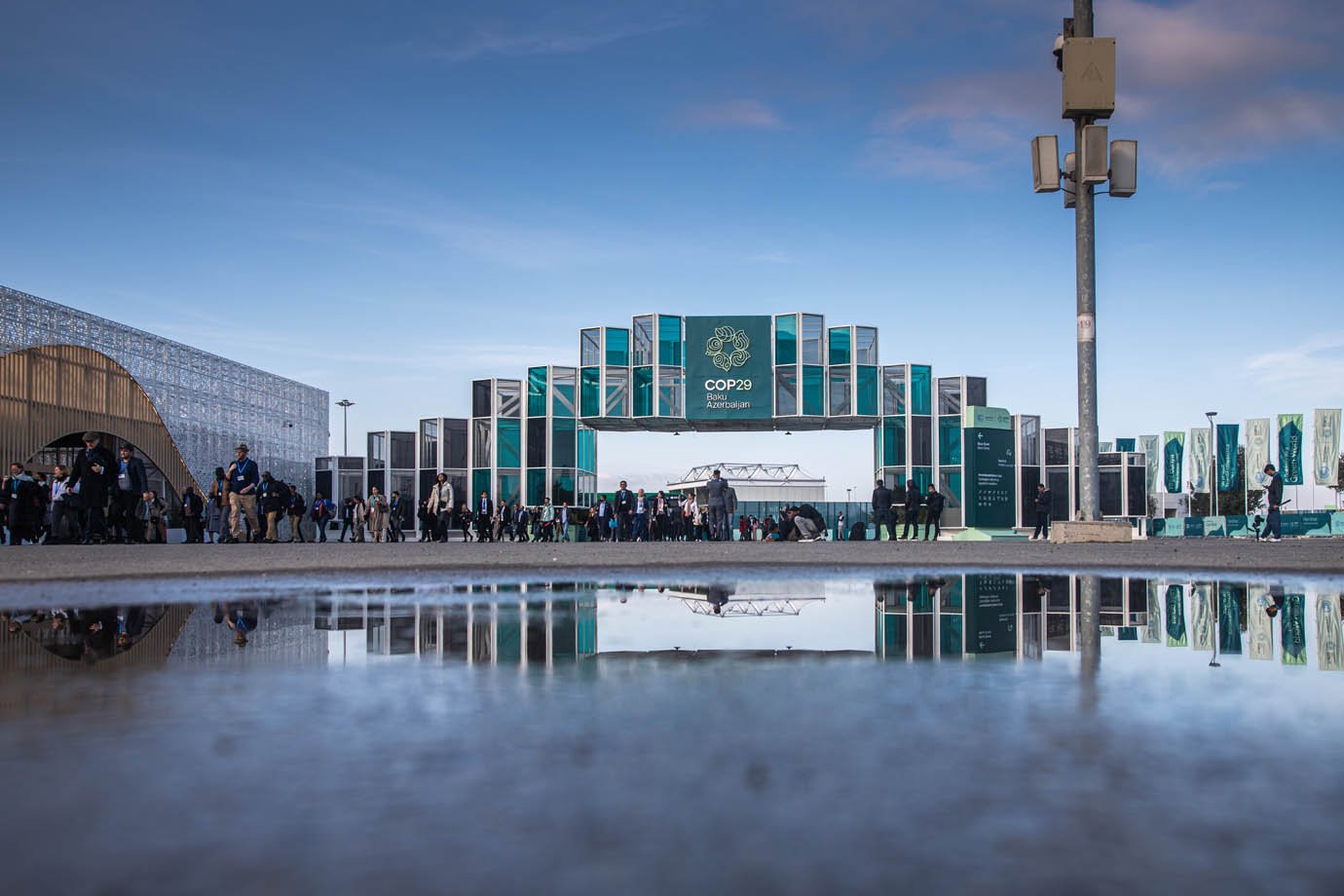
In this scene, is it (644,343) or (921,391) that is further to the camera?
(921,391)

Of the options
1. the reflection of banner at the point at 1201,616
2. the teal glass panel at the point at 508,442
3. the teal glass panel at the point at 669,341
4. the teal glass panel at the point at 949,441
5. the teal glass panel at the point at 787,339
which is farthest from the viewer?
the teal glass panel at the point at 508,442

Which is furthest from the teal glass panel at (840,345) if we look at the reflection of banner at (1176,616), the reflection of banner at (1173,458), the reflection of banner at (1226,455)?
the reflection of banner at (1176,616)

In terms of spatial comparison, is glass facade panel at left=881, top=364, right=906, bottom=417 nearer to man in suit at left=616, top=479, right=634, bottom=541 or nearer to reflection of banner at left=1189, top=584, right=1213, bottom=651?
man in suit at left=616, top=479, right=634, bottom=541

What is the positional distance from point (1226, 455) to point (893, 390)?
615 inches

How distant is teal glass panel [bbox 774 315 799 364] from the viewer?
46844mm

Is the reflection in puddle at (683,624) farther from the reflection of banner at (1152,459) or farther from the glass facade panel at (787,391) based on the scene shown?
the reflection of banner at (1152,459)

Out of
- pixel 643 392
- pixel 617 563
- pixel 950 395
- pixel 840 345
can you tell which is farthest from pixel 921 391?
pixel 617 563

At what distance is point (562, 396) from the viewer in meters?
49.8

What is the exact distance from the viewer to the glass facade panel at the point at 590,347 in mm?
48438

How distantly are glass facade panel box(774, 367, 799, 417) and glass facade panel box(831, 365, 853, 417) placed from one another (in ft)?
5.32

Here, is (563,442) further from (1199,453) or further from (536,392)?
(1199,453)

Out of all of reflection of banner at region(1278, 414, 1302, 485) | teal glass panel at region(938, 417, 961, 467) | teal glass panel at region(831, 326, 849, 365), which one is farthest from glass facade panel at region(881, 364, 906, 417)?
reflection of banner at region(1278, 414, 1302, 485)

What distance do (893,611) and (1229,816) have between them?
469cm

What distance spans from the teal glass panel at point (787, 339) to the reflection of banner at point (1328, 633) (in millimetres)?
38574
